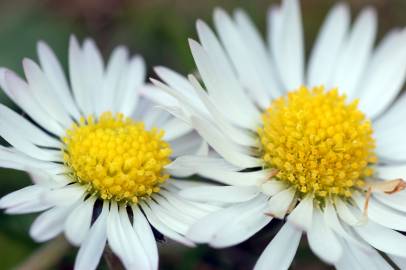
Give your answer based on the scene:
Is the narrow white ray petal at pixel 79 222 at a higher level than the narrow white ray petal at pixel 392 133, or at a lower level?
lower

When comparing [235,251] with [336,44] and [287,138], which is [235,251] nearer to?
[287,138]

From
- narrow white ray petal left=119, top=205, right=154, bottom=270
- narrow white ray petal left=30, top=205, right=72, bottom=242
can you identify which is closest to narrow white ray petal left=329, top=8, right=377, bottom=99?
narrow white ray petal left=119, top=205, right=154, bottom=270

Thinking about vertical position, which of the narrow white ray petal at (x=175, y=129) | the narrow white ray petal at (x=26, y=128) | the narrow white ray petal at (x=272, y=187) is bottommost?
the narrow white ray petal at (x=272, y=187)

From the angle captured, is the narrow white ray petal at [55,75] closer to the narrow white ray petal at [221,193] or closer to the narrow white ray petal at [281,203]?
the narrow white ray petal at [221,193]

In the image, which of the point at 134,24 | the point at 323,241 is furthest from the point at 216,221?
the point at 134,24

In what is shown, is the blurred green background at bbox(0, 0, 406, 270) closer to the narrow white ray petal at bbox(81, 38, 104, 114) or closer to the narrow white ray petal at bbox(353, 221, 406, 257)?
the narrow white ray petal at bbox(81, 38, 104, 114)

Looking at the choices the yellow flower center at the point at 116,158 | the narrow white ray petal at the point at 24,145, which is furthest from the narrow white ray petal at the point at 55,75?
the narrow white ray petal at the point at 24,145
